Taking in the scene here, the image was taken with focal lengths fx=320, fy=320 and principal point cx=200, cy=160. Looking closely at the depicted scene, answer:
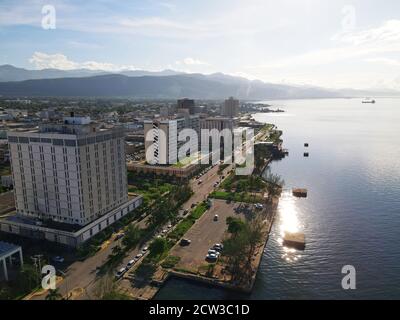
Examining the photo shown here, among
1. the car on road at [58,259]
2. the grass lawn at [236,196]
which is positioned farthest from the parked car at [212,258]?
the grass lawn at [236,196]

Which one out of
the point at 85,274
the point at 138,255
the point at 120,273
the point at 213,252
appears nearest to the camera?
the point at 120,273

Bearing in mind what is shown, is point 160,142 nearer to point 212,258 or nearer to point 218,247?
point 218,247

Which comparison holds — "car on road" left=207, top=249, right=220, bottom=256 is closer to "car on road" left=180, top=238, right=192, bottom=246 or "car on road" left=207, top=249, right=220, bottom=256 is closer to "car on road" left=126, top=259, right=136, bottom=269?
"car on road" left=180, top=238, right=192, bottom=246

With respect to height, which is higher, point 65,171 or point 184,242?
point 65,171

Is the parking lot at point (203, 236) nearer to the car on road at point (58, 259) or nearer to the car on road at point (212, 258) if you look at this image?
the car on road at point (212, 258)

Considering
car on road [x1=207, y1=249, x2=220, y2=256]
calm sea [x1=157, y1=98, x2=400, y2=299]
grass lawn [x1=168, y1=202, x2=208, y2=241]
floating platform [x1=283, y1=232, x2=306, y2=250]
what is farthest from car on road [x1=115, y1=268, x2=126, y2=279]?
floating platform [x1=283, y1=232, x2=306, y2=250]

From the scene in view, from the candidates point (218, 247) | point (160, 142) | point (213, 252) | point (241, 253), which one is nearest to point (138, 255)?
point (213, 252)
